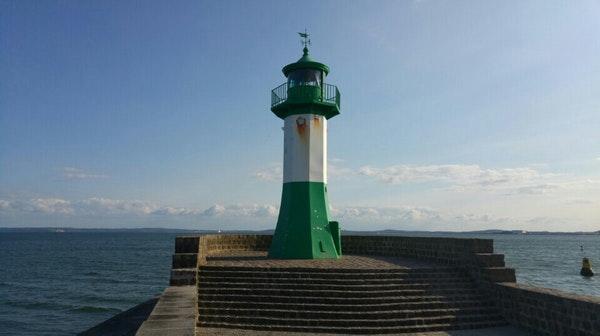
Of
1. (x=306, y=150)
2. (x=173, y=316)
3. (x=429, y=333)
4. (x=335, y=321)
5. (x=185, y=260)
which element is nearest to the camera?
(x=173, y=316)

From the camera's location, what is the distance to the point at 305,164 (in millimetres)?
16547

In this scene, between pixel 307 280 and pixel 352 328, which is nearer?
pixel 352 328

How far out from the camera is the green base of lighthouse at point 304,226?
1587cm

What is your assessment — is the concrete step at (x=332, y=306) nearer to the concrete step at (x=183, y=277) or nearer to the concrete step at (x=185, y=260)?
the concrete step at (x=183, y=277)

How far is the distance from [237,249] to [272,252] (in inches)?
142

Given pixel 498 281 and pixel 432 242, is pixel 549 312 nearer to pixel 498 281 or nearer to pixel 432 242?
pixel 498 281

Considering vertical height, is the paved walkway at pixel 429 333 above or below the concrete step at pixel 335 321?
below

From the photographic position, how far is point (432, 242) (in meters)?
15.5

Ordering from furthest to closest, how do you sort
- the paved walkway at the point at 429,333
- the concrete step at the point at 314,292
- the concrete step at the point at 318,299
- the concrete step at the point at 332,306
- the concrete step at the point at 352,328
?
the concrete step at the point at 314,292, the concrete step at the point at 318,299, the concrete step at the point at 332,306, the concrete step at the point at 352,328, the paved walkway at the point at 429,333

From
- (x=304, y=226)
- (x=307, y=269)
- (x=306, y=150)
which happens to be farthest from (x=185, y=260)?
(x=306, y=150)

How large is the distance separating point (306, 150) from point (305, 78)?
262 centimetres

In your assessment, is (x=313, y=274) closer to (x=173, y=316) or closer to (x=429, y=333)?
(x=429, y=333)

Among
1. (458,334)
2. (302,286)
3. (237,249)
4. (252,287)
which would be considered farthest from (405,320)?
(237,249)

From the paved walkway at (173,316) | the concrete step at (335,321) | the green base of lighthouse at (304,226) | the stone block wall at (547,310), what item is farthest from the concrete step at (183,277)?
the stone block wall at (547,310)
